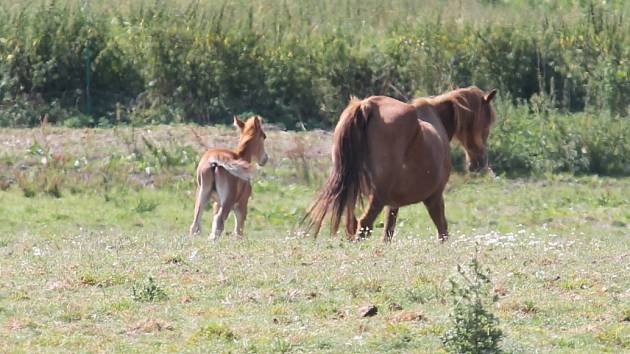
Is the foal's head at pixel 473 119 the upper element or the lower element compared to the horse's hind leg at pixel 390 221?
upper

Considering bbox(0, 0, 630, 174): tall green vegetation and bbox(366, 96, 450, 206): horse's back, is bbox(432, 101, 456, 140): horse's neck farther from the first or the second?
bbox(0, 0, 630, 174): tall green vegetation

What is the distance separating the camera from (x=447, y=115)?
14258 mm

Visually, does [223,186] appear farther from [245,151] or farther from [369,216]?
[369,216]

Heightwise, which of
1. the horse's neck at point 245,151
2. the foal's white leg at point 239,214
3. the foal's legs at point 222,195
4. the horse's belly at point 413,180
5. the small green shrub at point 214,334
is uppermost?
the small green shrub at point 214,334

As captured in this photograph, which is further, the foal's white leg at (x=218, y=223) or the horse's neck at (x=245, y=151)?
the horse's neck at (x=245, y=151)

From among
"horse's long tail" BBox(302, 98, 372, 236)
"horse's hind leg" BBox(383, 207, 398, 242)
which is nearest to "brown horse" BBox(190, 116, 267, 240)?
"horse's hind leg" BBox(383, 207, 398, 242)

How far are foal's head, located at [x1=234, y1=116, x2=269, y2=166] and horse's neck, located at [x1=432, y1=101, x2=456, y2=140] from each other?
2912 mm

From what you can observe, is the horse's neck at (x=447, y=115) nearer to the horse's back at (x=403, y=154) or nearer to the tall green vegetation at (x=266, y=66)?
the horse's back at (x=403, y=154)

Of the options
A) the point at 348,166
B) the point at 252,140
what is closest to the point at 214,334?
the point at 348,166

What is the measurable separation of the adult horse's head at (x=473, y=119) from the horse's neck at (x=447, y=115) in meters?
0.03

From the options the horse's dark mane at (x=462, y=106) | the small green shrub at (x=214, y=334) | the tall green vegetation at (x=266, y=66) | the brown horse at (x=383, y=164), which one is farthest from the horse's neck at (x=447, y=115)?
the tall green vegetation at (x=266, y=66)

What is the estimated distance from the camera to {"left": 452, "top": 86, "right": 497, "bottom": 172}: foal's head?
14.4 meters

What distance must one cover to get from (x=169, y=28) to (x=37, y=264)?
50.4 ft

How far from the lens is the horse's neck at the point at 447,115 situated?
1415 centimetres
